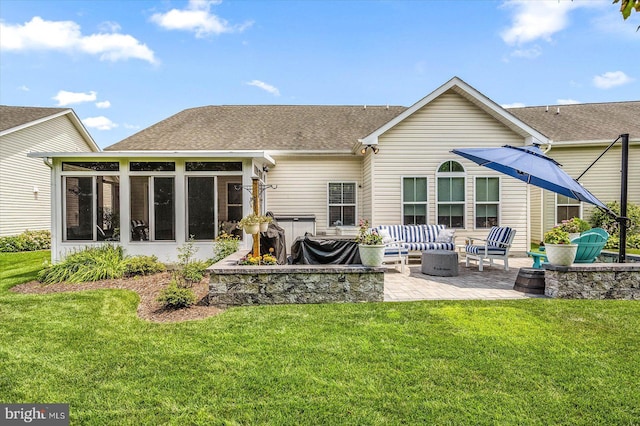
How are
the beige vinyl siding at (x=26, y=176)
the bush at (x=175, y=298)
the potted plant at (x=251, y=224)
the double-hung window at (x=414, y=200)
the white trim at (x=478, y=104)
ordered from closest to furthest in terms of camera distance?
1. the bush at (x=175, y=298)
2. the potted plant at (x=251, y=224)
3. the white trim at (x=478, y=104)
4. the double-hung window at (x=414, y=200)
5. the beige vinyl siding at (x=26, y=176)

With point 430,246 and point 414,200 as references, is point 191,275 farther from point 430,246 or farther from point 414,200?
point 414,200

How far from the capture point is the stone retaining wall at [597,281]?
5.75m

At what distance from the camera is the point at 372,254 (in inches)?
219

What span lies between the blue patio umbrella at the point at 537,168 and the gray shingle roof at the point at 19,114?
16.8m

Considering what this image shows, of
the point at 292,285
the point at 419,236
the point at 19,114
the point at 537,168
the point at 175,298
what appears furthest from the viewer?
the point at 19,114


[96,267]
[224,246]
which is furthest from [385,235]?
[96,267]

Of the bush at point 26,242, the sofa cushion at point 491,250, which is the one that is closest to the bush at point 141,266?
the sofa cushion at point 491,250

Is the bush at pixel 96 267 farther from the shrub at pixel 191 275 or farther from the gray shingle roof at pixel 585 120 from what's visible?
the gray shingle roof at pixel 585 120

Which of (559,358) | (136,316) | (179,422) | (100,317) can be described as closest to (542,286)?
(559,358)

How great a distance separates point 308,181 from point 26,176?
480 inches

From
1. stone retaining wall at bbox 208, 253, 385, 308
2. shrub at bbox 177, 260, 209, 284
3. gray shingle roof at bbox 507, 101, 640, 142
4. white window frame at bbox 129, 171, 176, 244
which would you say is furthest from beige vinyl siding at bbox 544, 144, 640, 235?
white window frame at bbox 129, 171, 176, 244

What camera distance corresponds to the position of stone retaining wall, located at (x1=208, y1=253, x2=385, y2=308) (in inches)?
215

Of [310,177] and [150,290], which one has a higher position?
[310,177]

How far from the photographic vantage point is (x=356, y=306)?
210 inches
